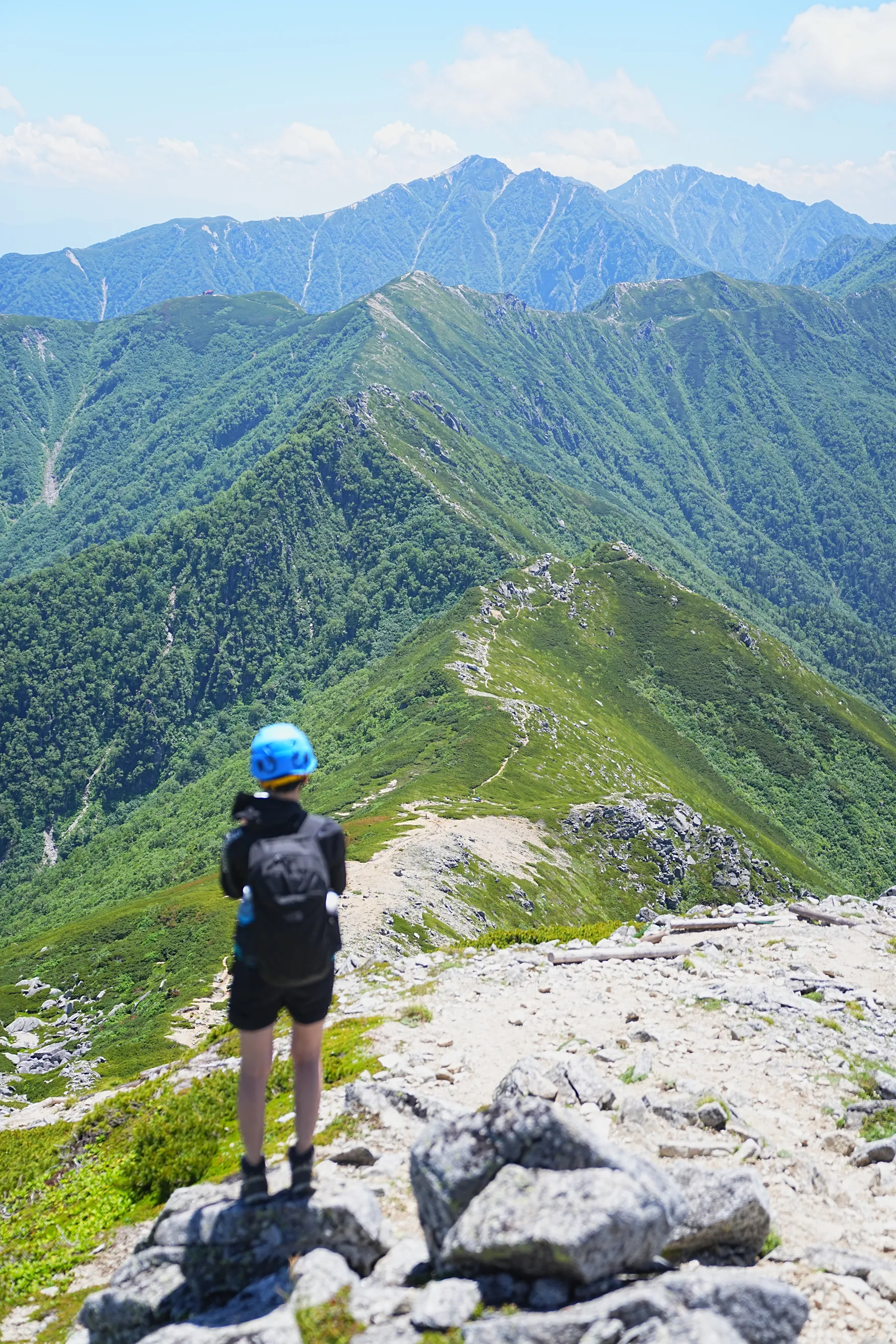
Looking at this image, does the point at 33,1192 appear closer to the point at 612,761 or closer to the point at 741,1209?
the point at 741,1209

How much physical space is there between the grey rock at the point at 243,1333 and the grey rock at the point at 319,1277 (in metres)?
0.17

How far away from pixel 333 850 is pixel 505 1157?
10.8 ft

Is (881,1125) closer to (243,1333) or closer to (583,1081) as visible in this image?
(583,1081)

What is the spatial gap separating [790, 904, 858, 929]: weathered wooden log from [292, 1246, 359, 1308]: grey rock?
68.0 ft

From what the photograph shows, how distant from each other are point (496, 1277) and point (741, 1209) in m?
2.53

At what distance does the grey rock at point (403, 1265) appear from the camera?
24.8ft

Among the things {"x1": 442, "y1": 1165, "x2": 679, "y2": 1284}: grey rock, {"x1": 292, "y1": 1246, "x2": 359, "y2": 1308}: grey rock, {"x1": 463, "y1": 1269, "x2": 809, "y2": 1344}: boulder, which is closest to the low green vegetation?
{"x1": 292, "y1": 1246, "x2": 359, "y2": 1308}: grey rock

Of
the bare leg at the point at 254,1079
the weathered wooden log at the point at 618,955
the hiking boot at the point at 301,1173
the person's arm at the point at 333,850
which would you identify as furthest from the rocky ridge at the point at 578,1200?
the weathered wooden log at the point at 618,955

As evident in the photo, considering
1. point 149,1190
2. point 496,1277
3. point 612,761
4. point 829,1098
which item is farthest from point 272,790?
point 612,761

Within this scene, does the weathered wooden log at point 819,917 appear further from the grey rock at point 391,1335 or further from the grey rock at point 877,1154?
the grey rock at point 391,1335

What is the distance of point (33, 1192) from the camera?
12797 millimetres

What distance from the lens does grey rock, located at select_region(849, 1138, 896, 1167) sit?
1087 cm

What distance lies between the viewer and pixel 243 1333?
6730mm

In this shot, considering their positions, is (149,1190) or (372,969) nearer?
(149,1190)
